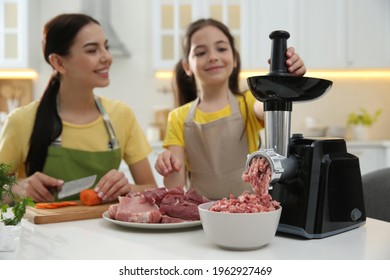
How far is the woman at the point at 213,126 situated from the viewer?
4.45 ft

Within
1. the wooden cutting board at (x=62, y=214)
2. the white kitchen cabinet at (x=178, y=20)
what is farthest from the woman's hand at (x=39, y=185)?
the white kitchen cabinet at (x=178, y=20)

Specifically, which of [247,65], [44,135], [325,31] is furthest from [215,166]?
[325,31]

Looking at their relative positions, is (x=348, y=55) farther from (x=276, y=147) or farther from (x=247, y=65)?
(x=276, y=147)

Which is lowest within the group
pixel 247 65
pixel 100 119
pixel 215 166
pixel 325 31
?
pixel 215 166

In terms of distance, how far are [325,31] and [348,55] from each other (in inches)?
9.9

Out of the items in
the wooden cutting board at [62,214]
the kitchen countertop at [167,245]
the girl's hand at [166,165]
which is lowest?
the wooden cutting board at [62,214]

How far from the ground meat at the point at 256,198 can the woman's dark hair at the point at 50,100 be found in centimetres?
85

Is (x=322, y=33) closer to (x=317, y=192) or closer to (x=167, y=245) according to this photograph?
(x=317, y=192)

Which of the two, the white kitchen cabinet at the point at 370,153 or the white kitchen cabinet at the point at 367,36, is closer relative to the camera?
the white kitchen cabinet at the point at 370,153

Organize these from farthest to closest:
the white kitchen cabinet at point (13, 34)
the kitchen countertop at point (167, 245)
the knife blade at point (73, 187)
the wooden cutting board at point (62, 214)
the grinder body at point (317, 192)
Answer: the white kitchen cabinet at point (13, 34)
the knife blade at point (73, 187)
the wooden cutting board at point (62, 214)
the grinder body at point (317, 192)
the kitchen countertop at point (167, 245)

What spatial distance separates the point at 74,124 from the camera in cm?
150

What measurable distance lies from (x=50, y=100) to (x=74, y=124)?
11cm

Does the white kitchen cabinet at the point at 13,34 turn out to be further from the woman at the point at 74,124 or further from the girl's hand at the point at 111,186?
the girl's hand at the point at 111,186

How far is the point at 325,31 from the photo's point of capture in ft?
10.8
